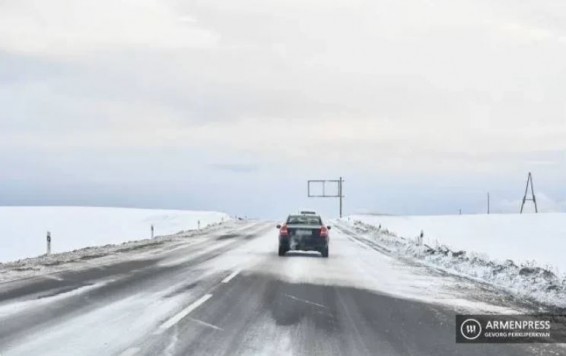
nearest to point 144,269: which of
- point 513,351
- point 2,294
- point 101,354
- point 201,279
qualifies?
point 201,279

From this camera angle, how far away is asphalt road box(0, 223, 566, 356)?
739cm

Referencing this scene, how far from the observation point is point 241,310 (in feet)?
33.6

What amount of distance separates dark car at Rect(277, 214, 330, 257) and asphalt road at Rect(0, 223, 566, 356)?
426cm

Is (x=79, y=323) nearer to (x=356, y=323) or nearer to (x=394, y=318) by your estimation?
(x=356, y=323)

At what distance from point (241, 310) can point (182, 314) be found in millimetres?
1106

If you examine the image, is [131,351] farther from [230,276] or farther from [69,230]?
[69,230]

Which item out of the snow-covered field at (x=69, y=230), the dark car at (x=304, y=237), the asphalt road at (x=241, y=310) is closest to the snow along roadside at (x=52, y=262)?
the asphalt road at (x=241, y=310)

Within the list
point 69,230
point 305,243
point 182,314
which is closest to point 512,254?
point 305,243

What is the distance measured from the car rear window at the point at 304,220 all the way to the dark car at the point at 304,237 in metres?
0.07

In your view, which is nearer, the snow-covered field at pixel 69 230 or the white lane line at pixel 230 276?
the white lane line at pixel 230 276

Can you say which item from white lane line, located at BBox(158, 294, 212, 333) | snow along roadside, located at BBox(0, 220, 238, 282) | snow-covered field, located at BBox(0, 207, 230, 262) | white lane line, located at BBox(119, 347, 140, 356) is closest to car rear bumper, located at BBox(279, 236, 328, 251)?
snow along roadside, located at BBox(0, 220, 238, 282)

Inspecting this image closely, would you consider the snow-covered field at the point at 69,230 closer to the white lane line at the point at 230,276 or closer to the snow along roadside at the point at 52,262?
the snow along roadside at the point at 52,262

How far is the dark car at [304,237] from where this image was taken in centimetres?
2253

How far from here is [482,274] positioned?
55.2 feet
